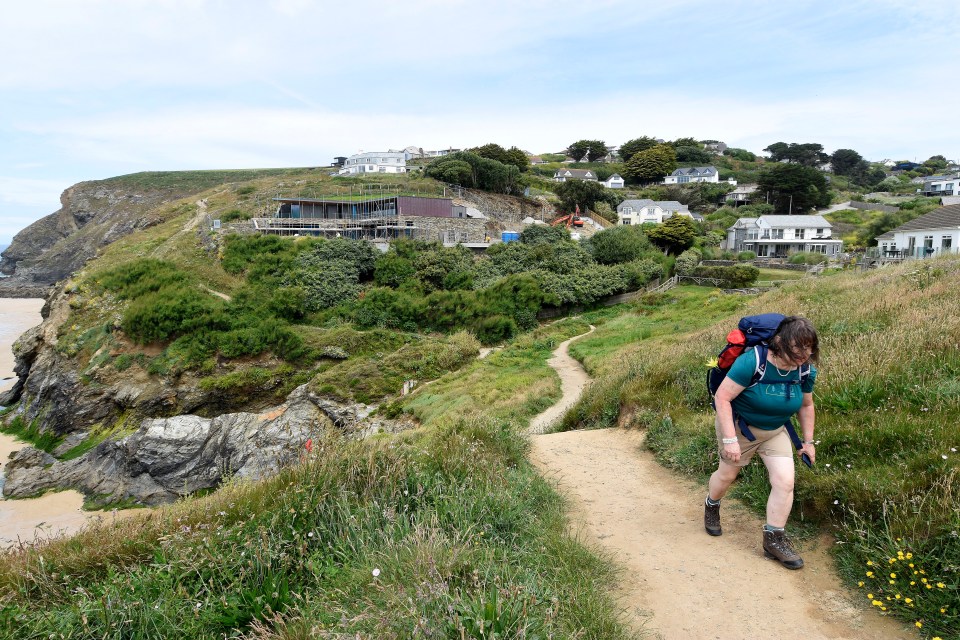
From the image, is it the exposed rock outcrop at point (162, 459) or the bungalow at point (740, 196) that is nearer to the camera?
the exposed rock outcrop at point (162, 459)

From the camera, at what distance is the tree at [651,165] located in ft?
269

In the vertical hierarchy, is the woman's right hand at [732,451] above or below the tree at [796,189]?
below

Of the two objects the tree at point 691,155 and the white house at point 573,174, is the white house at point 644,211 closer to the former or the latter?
the white house at point 573,174

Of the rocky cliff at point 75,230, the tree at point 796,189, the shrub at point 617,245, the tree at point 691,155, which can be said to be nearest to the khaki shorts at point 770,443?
the shrub at point 617,245

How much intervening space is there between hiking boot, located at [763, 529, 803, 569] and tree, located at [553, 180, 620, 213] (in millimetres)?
56756

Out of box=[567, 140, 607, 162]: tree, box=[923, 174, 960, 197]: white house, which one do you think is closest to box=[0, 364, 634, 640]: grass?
box=[923, 174, 960, 197]: white house

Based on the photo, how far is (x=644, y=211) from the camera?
59.0 m

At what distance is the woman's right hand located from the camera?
400cm

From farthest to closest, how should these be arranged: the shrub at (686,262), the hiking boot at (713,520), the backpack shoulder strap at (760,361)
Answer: the shrub at (686,262), the hiking boot at (713,520), the backpack shoulder strap at (760,361)

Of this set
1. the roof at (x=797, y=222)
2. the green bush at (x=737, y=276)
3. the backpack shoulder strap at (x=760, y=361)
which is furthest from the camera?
the roof at (x=797, y=222)

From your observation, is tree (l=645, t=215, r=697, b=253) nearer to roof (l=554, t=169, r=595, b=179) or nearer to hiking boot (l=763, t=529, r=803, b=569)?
hiking boot (l=763, t=529, r=803, b=569)

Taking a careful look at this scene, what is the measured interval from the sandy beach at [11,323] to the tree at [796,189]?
69.7m

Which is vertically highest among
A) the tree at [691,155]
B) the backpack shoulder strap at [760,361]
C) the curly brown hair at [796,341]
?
the tree at [691,155]

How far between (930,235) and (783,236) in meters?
20.5
